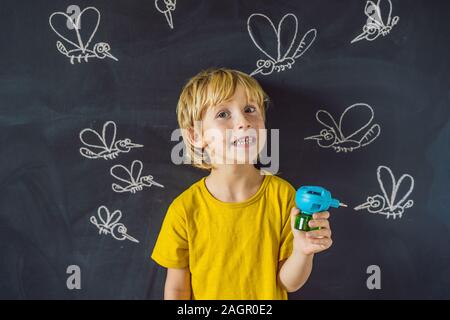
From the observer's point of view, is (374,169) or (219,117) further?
(374,169)

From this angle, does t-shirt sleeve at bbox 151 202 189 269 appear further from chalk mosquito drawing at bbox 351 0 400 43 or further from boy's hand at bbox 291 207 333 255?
chalk mosquito drawing at bbox 351 0 400 43

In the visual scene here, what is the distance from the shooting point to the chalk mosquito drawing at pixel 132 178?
3.79 feet

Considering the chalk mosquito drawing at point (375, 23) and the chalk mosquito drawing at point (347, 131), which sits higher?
the chalk mosquito drawing at point (375, 23)

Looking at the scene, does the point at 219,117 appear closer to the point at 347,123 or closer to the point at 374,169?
the point at 347,123

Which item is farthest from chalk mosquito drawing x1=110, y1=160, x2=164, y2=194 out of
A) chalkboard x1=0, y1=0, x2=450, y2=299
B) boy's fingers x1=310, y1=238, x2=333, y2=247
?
boy's fingers x1=310, y1=238, x2=333, y2=247

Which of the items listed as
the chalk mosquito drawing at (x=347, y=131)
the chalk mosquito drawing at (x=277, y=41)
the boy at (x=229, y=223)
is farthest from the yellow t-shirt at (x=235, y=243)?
the chalk mosquito drawing at (x=277, y=41)

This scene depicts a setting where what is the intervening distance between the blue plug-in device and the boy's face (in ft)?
0.66

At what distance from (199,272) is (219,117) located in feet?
1.44

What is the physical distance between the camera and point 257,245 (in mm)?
1050

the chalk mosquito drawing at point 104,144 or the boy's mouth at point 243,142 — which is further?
the chalk mosquito drawing at point 104,144

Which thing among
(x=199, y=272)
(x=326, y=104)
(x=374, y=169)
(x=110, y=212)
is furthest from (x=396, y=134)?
(x=110, y=212)

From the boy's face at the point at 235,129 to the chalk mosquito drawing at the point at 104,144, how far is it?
0.27 meters

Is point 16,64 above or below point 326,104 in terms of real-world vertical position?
above

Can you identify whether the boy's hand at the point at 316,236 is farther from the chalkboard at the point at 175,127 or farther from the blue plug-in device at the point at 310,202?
the chalkboard at the point at 175,127
